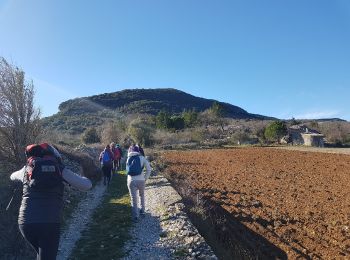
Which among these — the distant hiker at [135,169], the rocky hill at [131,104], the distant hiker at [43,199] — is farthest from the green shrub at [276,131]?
the distant hiker at [43,199]

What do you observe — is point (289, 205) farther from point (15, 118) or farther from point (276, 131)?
point (276, 131)

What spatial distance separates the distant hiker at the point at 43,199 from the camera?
5199 millimetres

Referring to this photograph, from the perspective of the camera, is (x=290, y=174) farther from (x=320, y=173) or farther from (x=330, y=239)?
(x=330, y=239)

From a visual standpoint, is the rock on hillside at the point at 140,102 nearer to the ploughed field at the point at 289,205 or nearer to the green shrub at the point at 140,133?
the green shrub at the point at 140,133

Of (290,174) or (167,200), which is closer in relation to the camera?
(167,200)

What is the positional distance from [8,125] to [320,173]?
67.1ft

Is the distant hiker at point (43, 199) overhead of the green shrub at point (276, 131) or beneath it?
beneath

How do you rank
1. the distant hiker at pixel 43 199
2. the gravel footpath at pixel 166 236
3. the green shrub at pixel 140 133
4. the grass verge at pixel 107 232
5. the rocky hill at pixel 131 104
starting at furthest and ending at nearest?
1. the rocky hill at pixel 131 104
2. the green shrub at pixel 140 133
3. the grass verge at pixel 107 232
4. the gravel footpath at pixel 166 236
5. the distant hiker at pixel 43 199

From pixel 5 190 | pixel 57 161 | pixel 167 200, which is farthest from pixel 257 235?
pixel 57 161

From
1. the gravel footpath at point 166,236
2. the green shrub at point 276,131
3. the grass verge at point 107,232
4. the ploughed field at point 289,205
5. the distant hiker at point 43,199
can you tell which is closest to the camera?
the distant hiker at point 43,199

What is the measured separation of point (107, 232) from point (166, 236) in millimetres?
1610

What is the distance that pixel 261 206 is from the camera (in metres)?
16.4

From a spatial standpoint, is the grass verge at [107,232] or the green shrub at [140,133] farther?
the green shrub at [140,133]

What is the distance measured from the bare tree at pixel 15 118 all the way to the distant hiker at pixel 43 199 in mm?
6018
